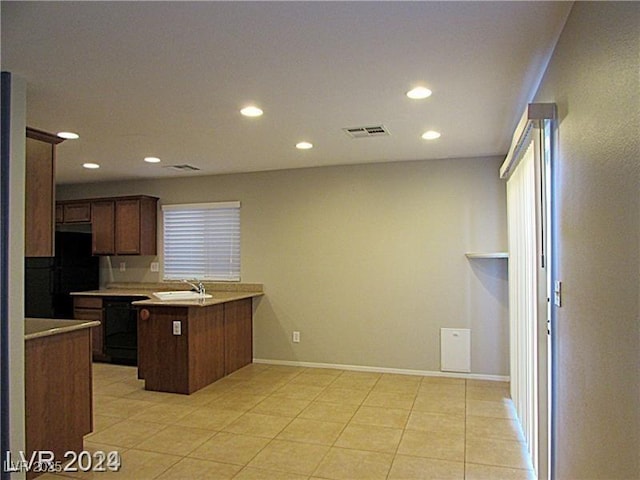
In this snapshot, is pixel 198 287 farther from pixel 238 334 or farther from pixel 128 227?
pixel 128 227

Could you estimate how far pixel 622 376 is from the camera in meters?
1.34

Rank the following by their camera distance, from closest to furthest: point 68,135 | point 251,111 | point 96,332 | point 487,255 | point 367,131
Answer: point 251,111, point 367,131, point 68,135, point 487,255, point 96,332

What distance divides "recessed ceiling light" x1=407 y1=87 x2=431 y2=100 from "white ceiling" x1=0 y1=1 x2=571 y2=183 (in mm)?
52

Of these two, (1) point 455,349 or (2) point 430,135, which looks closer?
(2) point 430,135

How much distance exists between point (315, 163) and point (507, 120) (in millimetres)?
2277

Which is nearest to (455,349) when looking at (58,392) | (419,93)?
(419,93)

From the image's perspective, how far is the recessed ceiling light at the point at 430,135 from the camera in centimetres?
392

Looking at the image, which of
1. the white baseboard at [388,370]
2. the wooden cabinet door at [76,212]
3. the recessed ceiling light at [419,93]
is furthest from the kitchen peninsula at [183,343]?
the recessed ceiling light at [419,93]

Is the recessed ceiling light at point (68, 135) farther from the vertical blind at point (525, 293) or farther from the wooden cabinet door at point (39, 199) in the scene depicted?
the vertical blind at point (525, 293)

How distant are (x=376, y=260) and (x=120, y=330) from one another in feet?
10.8

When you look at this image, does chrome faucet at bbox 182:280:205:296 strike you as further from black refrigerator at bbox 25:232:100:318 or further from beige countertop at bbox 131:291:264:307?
black refrigerator at bbox 25:232:100:318

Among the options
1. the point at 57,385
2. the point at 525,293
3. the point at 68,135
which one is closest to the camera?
the point at 57,385

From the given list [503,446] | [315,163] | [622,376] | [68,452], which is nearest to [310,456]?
[503,446]

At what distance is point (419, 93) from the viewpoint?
2.97 metres
